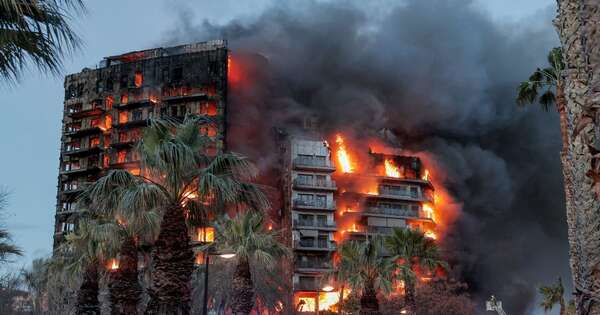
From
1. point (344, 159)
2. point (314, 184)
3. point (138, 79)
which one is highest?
point (138, 79)

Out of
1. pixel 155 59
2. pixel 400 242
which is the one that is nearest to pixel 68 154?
pixel 155 59

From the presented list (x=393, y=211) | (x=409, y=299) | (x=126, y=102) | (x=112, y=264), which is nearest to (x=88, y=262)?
(x=112, y=264)

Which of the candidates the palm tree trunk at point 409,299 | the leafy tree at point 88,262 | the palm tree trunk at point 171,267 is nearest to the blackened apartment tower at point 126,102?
the palm tree trunk at point 409,299

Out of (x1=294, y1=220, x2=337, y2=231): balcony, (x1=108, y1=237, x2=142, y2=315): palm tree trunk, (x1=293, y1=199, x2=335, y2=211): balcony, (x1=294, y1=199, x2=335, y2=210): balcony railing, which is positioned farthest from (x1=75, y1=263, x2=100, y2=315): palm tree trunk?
(x1=294, y1=199, x2=335, y2=210): balcony railing

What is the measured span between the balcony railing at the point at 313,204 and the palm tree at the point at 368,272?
150 feet

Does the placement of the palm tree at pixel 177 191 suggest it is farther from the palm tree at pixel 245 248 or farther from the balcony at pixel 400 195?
the balcony at pixel 400 195

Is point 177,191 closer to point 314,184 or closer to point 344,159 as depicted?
point 314,184

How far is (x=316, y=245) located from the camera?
91.3 m

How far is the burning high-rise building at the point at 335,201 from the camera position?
90.3 meters

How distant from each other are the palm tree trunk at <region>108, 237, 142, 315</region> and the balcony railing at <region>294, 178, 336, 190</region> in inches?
2429

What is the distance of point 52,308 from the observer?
52.8 meters

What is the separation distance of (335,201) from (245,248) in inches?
2279

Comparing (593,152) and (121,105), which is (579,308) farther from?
(121,105)

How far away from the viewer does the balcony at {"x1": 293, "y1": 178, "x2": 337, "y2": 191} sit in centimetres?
9438
